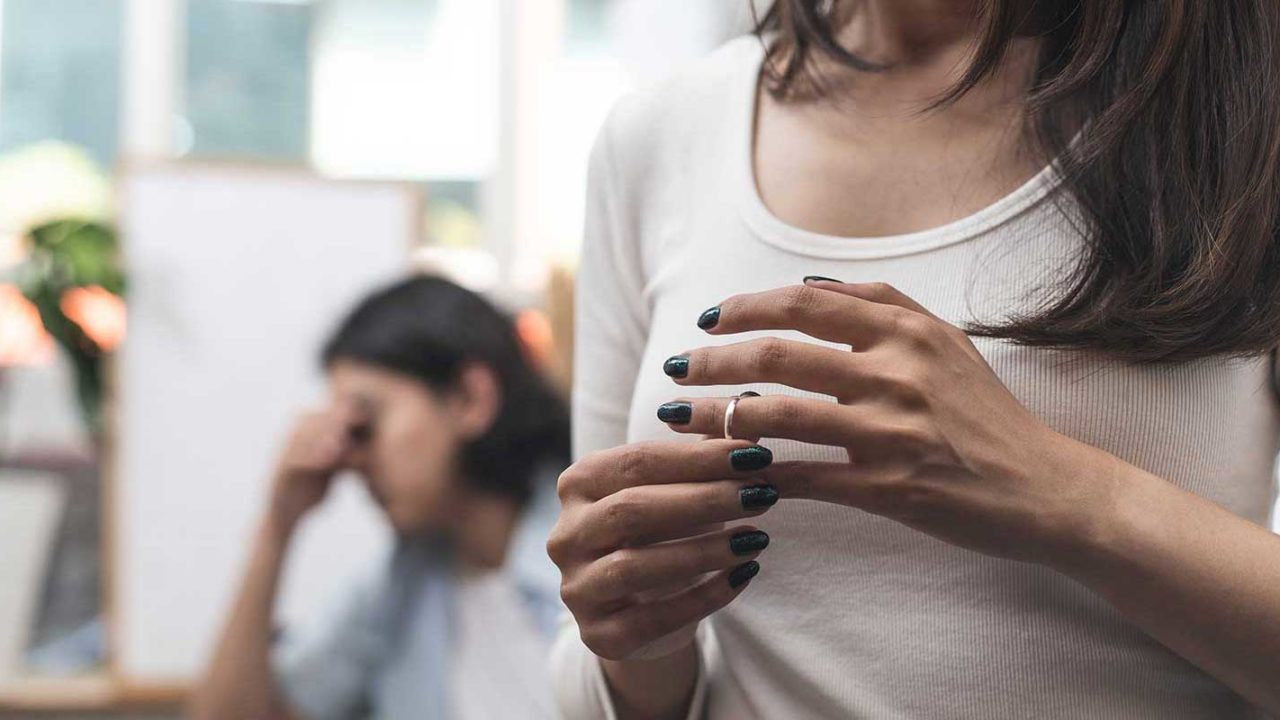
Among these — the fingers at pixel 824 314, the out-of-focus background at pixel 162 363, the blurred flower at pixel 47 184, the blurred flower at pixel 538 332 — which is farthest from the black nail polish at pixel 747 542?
the blurred flower at pixel 47 184

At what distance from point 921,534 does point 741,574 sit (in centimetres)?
10

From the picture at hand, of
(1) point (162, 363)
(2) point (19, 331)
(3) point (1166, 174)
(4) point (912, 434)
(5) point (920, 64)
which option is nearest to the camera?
(4) point (912, 434)

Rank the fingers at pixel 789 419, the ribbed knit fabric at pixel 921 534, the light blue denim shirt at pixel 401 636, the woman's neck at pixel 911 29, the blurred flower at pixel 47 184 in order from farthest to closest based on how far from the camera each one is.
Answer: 1. the blurred flower at pixel 47 184
2. the light blue denim shirt at pixel 401 636
3. the woman's neck at pixel 911 29
4. the ribbed knit fabric at pixel 921 534
5. the fingers at pixel 789 419

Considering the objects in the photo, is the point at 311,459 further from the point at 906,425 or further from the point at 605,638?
the point at 906,425

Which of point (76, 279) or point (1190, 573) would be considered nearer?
point (1190, 573)

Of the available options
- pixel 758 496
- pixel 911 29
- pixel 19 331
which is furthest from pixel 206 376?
pixel 758 496

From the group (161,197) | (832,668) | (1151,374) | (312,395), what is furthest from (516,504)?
(1151,374)

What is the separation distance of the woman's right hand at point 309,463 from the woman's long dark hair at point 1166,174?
3.95 feet

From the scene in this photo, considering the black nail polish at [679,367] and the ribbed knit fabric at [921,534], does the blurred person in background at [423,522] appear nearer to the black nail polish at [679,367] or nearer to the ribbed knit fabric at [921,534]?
the ribbed knit fabric at [921,534]

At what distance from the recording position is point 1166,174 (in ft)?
2.01

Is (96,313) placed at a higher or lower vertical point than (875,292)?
lower

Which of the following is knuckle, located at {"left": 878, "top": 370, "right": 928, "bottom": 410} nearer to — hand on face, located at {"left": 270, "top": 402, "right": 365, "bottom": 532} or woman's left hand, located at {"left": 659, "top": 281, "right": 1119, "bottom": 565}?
woman's left hand, located at {"left": 659, "top": 281, "right": 1119, "bottom": 565}

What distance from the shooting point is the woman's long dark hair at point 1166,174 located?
592mm

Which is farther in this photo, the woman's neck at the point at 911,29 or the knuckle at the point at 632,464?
the woman's neck at the point at 911,29
